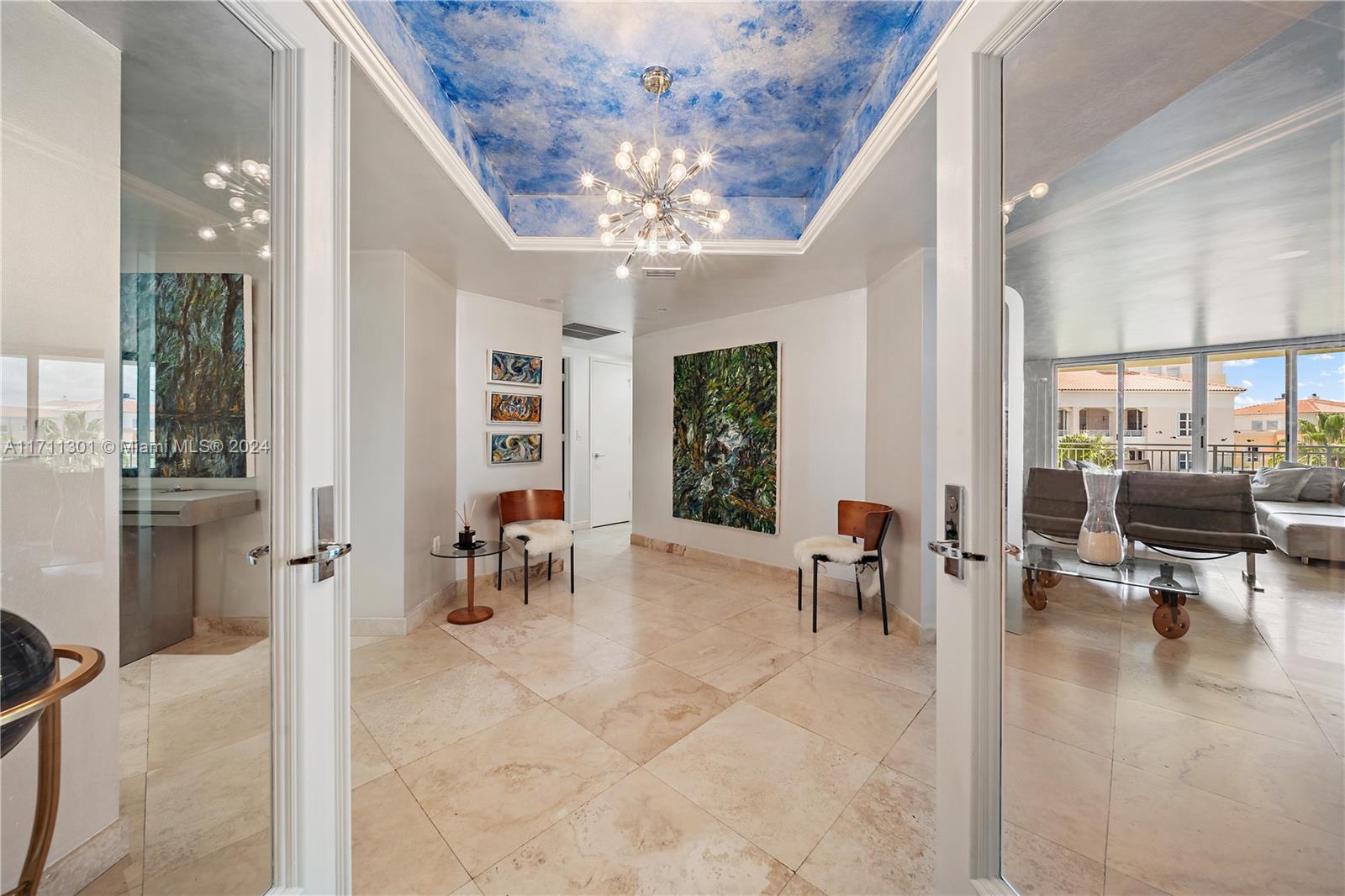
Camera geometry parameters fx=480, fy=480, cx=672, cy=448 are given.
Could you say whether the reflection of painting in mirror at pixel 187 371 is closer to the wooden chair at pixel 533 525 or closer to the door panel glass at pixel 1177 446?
the door panel glass at pixel 1177 446

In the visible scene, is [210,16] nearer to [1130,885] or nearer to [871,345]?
[1130,885]

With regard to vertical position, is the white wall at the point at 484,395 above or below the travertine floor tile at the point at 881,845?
above

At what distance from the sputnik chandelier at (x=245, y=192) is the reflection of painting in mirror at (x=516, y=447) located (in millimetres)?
3207

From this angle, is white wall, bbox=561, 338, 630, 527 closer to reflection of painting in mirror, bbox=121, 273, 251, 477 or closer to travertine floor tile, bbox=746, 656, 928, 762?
travertine floor tile, bbox=746, 656, 928, 762

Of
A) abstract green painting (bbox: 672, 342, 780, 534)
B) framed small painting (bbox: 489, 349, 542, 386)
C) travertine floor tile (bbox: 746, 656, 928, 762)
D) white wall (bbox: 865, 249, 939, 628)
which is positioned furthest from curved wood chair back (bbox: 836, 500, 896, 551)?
framed small painting (bbox: 489, 349, 542, 386)

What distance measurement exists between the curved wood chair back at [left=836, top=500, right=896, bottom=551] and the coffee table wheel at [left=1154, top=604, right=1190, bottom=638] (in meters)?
2.24

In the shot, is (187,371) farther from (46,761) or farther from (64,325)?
(46,761)

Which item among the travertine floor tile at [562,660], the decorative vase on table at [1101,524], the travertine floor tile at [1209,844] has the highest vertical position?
the decorative vase on table at [1101,524]

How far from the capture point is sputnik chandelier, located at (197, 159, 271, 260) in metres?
1.04

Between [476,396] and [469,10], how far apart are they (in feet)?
9.19

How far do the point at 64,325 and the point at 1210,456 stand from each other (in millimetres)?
1972

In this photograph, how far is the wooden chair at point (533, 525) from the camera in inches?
146

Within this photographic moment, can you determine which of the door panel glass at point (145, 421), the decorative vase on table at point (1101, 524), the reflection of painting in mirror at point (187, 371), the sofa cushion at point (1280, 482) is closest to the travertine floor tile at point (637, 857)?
the door panel glass at point (145, 421)

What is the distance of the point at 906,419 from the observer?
3.19 meters
